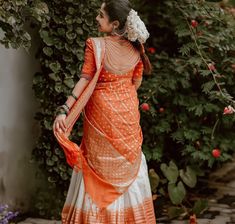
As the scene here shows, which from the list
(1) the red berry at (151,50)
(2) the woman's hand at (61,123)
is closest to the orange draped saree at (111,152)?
(2) the woman's hand at (61,123)

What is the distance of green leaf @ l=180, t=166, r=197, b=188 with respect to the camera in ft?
16.8

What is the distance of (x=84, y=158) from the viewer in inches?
138

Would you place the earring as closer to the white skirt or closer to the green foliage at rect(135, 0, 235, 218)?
the white skirt

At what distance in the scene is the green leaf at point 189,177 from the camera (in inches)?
202

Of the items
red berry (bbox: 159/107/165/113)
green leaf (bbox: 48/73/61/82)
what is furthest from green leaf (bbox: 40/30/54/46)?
red berry (bbox: 159/107/165/113)

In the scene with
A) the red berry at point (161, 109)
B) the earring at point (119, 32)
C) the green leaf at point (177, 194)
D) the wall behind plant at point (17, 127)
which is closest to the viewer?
the earring at point (119, 32)

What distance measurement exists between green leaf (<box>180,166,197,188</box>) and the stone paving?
0.86 feet

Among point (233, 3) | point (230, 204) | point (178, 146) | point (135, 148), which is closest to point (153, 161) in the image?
point (178, 146)

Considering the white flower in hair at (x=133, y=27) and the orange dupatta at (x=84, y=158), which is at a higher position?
the white flower in hair at (x=133, y=27)

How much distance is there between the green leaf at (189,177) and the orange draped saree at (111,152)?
1670mm

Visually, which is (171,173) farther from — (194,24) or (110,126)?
(110,126)

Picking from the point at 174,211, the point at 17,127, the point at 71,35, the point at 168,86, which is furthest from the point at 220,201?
the point at 71,35

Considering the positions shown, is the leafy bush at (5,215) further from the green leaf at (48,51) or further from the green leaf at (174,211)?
the green leaf at (174,211)

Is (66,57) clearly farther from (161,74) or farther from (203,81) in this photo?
(203,81)
